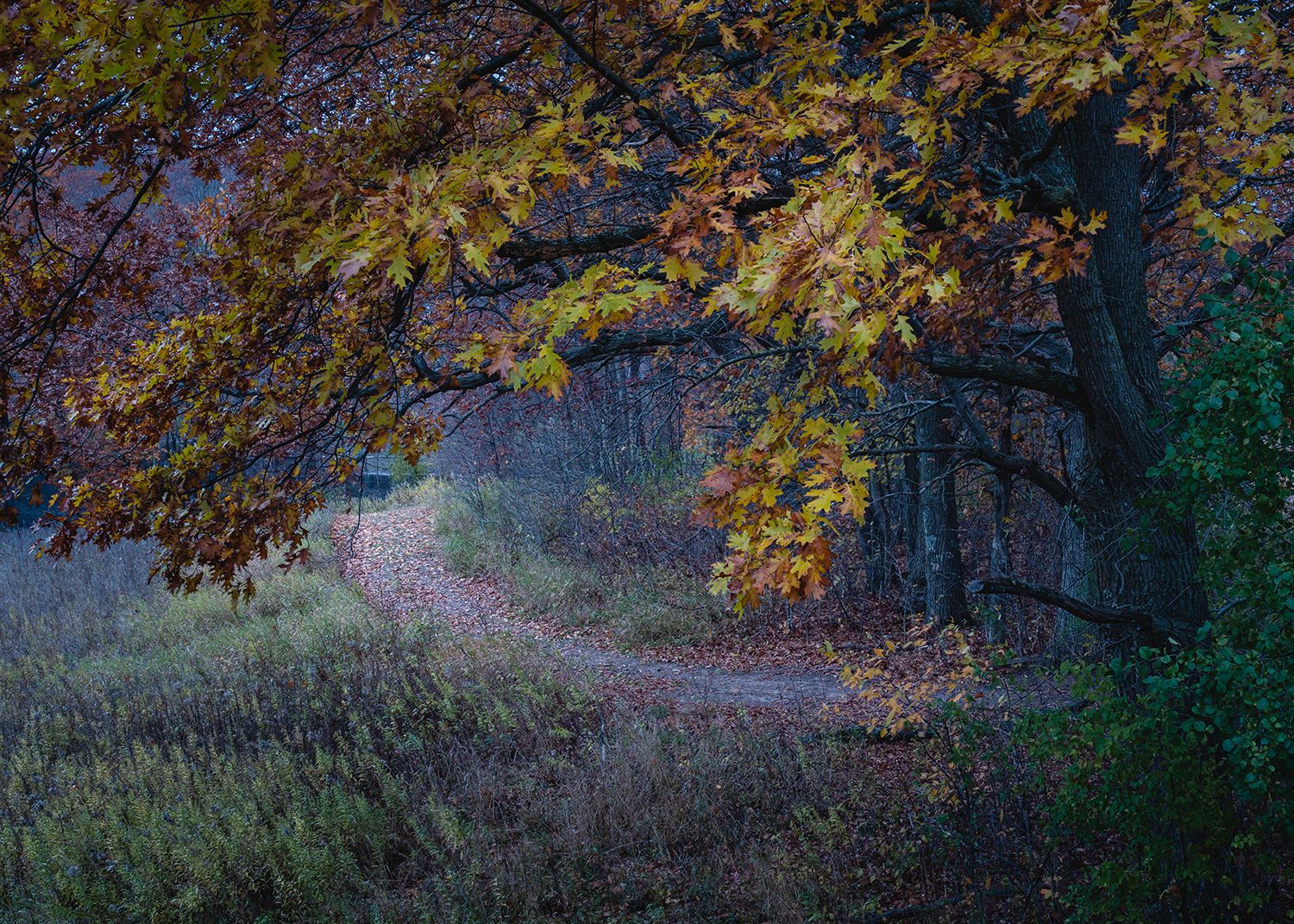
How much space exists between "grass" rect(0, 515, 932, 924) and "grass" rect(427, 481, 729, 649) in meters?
3.05

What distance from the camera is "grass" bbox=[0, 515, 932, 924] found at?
17.3 ft

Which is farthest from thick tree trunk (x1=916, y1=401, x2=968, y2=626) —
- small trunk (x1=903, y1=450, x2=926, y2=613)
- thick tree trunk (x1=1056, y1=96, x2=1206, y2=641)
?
thick tree trunk (x1=1056, y1=96, x2=1206, y2=641)

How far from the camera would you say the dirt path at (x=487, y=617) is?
31.2 feet

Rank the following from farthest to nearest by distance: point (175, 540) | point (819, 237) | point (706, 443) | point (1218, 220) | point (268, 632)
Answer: point (706, 443), point (268, 632), point (175, 540), point (1218, 220), point (819, 237)

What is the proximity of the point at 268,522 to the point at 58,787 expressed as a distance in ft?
15.7

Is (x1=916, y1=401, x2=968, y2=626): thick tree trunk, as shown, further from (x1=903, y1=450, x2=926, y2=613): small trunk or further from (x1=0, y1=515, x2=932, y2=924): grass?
(x1=0, y1=515, x2=932, y2=924): grass

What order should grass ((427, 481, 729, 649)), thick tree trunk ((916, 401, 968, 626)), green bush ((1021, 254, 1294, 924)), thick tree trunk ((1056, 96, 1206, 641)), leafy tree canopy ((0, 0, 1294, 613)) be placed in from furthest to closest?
1. grass ((427, 481, 729, 649))
2. thick tree trunk ((916, 401, 968, 626))
3. thick tree trunk ((1056, 96, 1206, 641))
4. green bush ((1021, 254, 1294, 924))
5. leafy tree canopy ((0, 0, 1294, 613))

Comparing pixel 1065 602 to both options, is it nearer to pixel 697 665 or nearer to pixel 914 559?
pixel 697 665

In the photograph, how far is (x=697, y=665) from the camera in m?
11.2

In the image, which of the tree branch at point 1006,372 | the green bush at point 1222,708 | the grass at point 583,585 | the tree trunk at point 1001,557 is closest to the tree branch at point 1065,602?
the green bush at point 1222,708

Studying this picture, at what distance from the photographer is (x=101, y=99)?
3.60 m

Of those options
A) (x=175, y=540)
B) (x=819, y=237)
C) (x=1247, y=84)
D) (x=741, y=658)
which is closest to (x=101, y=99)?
(x=175, y=540)

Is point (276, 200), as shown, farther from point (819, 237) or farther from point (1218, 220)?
point (1218, 220)

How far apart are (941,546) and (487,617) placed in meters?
7.49
